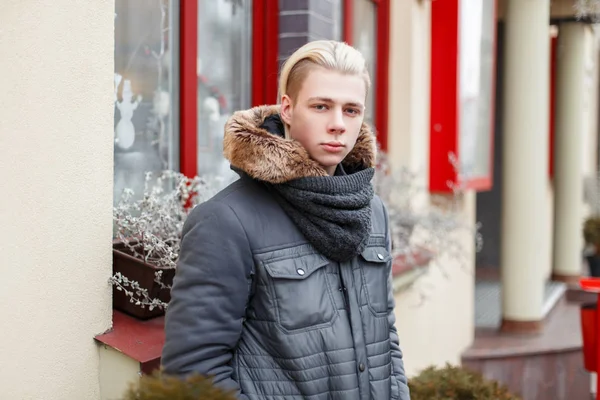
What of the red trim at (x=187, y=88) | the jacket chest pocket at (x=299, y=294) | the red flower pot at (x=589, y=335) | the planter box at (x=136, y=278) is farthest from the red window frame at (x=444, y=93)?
the jacket chest pocket at (x=299, y=294)

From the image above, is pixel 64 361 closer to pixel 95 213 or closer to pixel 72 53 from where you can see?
pixel 95 213

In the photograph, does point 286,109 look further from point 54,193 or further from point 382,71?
point 382,71

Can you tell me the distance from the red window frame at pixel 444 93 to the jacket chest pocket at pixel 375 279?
3.79 metres

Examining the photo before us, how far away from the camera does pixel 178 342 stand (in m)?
1.85

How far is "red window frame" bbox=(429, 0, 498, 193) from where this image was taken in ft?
19.2

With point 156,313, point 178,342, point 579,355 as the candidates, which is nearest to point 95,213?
point 156,313

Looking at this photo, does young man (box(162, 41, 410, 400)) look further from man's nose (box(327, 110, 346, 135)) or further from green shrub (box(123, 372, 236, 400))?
green shrub (box(123, 372, 236, 400))

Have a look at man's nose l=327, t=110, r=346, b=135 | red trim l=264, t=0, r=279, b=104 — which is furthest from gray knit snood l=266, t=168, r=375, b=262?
red trim l=264, t=0, r=279, b=104

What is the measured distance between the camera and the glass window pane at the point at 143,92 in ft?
10.3

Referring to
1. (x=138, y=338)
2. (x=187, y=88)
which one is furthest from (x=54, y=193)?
(x=187, y=88)

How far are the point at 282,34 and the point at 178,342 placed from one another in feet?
7.87

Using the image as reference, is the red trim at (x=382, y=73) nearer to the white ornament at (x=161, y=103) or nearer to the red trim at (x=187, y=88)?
the red trim at (x=187, y=88)

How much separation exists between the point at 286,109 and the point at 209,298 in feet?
1.81

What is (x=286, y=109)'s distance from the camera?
2.08 meters
